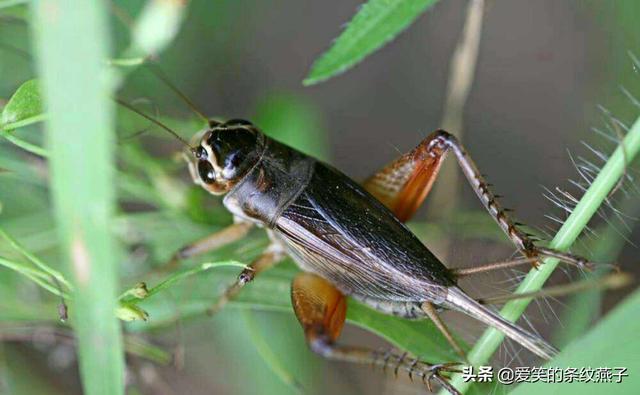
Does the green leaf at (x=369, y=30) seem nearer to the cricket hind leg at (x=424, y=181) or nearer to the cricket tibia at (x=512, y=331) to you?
the cricket hind leg at (x=424, y=181)

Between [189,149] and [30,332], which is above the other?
[189,149]

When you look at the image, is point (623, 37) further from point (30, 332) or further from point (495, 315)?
point (30, 332)

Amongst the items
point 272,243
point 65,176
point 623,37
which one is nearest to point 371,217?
point 272,243

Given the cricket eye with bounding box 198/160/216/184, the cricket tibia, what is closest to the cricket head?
the cricket eye with bounding box 198/160/216/184

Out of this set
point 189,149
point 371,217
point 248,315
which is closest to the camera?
point 371,217

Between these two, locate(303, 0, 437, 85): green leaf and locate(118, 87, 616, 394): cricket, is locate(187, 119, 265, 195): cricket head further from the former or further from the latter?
locate(303, 0, 437, 85): green leaf

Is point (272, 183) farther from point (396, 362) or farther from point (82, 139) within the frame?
point (82, 139)
